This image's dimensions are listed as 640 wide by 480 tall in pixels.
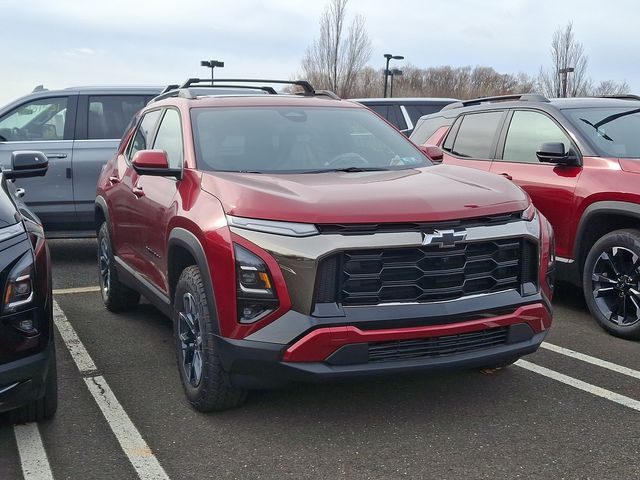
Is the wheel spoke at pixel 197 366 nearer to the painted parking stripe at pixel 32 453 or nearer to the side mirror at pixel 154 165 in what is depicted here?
the painted parking stripe at pixel 32 453

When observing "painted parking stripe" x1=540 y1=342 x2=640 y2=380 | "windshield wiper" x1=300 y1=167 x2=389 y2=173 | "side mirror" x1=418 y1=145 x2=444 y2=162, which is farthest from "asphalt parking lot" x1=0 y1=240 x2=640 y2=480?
"side mirror" x1=418 y1=145 x2=444 y2=162

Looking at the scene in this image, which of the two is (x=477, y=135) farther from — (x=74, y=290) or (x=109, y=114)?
(x=109, y=114)

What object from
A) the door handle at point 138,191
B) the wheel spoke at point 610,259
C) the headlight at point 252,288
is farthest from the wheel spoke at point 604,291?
the door handle at point 138,191

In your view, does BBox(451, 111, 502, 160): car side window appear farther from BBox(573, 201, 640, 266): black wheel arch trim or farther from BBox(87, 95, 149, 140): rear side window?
BBox(87, 95, 149, 140): rear side window

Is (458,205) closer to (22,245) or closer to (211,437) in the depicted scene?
(211,437)

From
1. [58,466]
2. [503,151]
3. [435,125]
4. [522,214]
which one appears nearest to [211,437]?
[58,466]

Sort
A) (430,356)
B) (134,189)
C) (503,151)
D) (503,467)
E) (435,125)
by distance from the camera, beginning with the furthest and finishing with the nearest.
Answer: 1. (435,125)
2. (503,151)
3. (134,189)
4. (430,356)
5. (503,467)

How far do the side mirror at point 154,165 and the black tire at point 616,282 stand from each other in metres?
3.18

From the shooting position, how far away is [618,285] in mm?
5469

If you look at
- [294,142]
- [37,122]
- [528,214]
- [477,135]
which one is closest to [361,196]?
[528,214]

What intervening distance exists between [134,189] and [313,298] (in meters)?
2.28

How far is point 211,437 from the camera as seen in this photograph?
374 cm

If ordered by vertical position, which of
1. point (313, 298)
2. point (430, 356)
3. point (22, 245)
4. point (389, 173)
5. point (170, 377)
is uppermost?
point (389, 173)

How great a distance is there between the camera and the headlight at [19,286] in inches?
129
